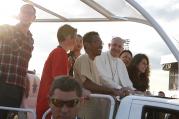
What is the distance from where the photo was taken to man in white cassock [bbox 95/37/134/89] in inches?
204

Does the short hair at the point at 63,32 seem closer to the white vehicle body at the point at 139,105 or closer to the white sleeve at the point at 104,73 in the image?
the white sleeve at the point at 104,73

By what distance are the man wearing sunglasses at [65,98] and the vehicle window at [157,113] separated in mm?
1940

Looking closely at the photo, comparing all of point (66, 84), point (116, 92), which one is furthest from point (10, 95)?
point (66, 84)

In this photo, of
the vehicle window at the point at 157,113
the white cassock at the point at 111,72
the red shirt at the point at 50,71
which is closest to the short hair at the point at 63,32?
the red shirt at the point at 50,71

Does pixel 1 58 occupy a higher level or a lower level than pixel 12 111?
higher

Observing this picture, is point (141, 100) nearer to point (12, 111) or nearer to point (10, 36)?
point (12, 111)

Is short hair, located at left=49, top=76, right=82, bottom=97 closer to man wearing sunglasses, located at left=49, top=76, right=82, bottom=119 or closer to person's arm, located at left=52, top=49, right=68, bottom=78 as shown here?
man wearing sunglasses, located at left=49, top=76, right=82, bottom=119

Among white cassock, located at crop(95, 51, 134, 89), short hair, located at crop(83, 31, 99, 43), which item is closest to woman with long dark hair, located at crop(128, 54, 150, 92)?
white cassock, located at crop(95, 51, 134, 89)

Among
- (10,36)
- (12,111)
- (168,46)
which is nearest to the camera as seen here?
(12,111)

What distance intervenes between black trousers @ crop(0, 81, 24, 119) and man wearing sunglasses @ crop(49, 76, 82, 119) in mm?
2346

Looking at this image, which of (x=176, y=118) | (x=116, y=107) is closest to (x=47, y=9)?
(x=116, y=107)

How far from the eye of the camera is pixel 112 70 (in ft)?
17.7

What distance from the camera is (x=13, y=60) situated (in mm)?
4785

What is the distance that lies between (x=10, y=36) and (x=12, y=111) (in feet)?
2.73
